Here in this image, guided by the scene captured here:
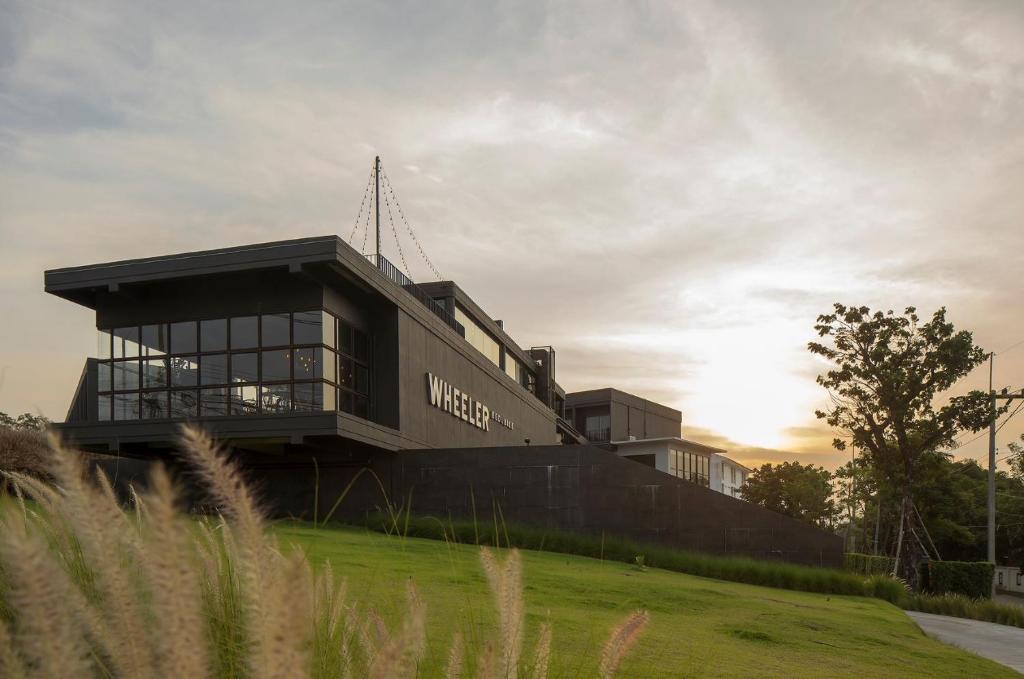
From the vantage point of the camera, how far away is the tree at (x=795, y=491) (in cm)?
6581

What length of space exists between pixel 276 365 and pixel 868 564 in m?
16.7

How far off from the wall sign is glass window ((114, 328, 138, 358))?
7929mm

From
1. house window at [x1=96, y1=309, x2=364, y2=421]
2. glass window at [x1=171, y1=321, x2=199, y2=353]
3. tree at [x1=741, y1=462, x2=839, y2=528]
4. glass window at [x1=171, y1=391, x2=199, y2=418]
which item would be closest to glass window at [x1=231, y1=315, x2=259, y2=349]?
house window at [x1=96, y1=309, x2=364, y2=421]

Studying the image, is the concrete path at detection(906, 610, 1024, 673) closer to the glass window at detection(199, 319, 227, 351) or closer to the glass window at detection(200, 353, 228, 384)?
the glass window at detection(200, 353, 228, 384)

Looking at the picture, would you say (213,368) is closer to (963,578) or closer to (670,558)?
(670,558)

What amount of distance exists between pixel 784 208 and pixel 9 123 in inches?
634

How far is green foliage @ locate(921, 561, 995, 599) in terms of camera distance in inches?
1052

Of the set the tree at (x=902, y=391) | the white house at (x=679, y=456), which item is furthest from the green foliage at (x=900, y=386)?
the white house at (x=679, y=456)

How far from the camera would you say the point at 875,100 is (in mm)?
18125

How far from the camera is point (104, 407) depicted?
23.9 metres

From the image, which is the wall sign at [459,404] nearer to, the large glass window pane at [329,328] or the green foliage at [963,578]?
the large glass window pane at [329,328]

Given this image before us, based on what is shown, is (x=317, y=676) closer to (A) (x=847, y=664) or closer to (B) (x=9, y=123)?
(A) (x=847, y=664)

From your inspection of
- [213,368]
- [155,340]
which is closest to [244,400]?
[213,368]

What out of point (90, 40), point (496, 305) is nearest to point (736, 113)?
point (90, 40)
